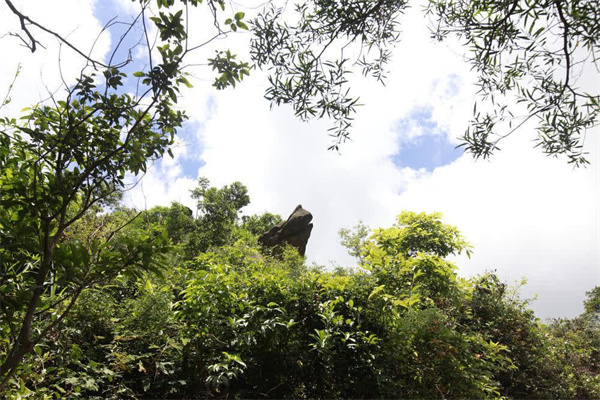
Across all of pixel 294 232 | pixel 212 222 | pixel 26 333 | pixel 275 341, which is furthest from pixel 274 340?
pixel 294 232

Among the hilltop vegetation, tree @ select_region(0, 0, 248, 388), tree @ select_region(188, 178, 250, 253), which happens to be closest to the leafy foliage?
the hilltop vegetation

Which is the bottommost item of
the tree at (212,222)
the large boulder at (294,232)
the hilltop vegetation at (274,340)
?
the hilltop vegetation at (274,340)

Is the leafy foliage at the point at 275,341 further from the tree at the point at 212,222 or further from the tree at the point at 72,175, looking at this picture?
the tree at the point at 212,222

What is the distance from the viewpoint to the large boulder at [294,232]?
2819 cm

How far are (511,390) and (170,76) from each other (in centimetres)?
785

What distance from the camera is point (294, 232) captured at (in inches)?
1117

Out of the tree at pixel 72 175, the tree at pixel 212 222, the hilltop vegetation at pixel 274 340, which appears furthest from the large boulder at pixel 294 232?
the tree at pixel 72 175

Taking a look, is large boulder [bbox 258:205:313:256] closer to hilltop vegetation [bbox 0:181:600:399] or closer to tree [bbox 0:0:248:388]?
hilltop vegetation [bbox 0:181:600:399]

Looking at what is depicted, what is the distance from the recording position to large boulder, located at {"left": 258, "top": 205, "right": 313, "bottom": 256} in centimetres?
2819

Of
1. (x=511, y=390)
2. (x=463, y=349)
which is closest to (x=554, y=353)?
(x=511, y=390)

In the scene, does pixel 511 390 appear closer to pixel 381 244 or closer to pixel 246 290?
pixel 381 244

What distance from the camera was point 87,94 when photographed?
2.22 metres

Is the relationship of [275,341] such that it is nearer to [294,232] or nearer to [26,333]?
[26,333]

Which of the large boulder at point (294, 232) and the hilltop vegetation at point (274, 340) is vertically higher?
the large boulder at point (294, 232)
